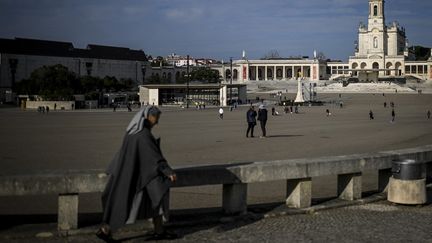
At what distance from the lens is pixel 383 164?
30.6ft

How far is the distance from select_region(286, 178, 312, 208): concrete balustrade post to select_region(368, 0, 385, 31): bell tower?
17507 centimetres

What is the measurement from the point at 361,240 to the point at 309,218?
1258 millimetres

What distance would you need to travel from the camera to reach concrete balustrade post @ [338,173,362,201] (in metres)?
8.99

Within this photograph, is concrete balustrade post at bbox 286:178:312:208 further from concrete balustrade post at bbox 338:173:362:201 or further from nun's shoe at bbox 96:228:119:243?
nun's shoe at bbox 96:228:119:243

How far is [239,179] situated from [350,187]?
89.3 inches

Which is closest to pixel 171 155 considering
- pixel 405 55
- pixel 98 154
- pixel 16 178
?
pixel 98 154

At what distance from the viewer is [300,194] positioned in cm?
828

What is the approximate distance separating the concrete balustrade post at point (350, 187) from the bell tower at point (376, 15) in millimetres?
174122

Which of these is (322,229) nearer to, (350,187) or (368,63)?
(350,187)

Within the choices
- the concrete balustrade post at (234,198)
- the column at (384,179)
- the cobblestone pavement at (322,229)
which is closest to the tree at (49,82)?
the column at (384,179)

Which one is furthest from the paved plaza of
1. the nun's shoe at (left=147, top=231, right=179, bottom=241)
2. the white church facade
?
the white church facade

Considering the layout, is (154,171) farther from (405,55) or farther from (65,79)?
(405,55)

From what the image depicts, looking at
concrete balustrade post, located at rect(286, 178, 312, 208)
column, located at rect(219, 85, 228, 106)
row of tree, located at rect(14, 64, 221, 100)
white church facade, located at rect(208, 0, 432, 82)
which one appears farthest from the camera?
white church facade, located at rect(208, 0, 432, 82)

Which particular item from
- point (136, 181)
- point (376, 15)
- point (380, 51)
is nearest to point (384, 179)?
point (136, 181)
